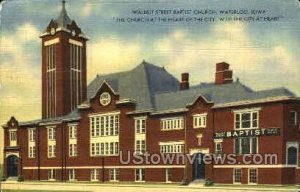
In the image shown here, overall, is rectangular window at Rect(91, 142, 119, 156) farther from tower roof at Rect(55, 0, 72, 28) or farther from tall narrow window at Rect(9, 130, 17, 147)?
tower roof at Rect(55, 0, 72, 28)

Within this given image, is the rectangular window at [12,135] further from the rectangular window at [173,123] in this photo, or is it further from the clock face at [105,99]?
the rectangular window at [173,123]

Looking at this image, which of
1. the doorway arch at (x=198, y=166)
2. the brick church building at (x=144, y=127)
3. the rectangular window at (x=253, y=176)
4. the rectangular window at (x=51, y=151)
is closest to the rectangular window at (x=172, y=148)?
the brick church building at (x=144, y=127)

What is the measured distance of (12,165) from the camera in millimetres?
5570

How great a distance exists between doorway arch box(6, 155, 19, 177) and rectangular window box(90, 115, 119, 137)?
2.60 feet

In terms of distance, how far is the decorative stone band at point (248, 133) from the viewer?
16.5 ft

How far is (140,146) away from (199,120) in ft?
1.96

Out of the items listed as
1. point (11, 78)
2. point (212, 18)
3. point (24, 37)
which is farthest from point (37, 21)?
point (212, 18)

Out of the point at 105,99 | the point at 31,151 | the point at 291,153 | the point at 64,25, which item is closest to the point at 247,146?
the point at 291,153

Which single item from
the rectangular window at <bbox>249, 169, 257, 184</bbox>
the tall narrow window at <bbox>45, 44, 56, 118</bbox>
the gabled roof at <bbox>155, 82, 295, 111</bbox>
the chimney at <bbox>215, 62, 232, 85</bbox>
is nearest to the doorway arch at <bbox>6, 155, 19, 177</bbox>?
the tall narrow window at <bbox>45, 44, 56, 118</bbox>

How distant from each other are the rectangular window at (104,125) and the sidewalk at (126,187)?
0.49 metres

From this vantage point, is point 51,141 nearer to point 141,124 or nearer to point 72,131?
point 72,131

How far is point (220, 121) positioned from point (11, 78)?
1.98 meters

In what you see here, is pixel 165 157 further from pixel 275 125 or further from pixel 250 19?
pixel 250 19

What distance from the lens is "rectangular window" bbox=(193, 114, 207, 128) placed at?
5.26 meters
